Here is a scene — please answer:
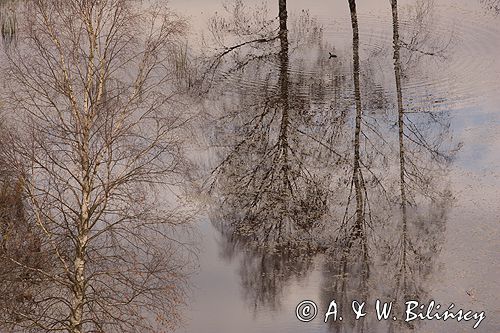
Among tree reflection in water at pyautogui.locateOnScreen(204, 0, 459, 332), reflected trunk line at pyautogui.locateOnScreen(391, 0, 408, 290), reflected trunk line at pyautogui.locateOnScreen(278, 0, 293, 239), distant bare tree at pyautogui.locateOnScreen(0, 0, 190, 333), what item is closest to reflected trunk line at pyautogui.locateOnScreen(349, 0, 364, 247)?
tree reflection in water at pyautogui.locateOnScreen(204, 0, 459, 332)

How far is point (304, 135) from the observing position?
14.3 metres

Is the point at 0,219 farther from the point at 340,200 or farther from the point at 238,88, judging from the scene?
the point at 238,88

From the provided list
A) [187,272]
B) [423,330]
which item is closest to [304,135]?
[187,272]

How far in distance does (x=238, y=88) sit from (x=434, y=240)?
21.6 feet

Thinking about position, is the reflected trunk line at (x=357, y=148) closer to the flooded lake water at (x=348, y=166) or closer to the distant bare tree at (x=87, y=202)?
the flooded lake water at (x=348, y=166)

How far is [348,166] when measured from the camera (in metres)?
13.3

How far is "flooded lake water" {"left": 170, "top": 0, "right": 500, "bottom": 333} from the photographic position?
10.1m

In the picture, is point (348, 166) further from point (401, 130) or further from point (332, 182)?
point (401, 130)

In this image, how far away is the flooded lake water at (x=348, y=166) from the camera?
10.1m

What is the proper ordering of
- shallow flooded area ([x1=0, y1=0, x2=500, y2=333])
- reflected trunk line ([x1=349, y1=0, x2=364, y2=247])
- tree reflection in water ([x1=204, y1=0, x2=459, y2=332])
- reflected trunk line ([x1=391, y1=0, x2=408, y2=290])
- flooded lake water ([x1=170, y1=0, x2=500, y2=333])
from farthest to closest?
reflected trunk line ([x1=349, y1=0, x2=364, y2=247]) < reflected trunk line ([x1=391, y1=0, x2=408, y2=290]) < tree reflection in water ([x1=204, y1=0, x2=459, y2=332]) < flooded lake water ([x1=170, y1=0, x2=500, y2=333]) < shallow flooded area ([x1=0, y1=0, x2=500, y2=333])

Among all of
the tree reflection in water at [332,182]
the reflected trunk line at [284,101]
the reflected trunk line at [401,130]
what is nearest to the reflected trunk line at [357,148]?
the tree reflection in water at [332,182]

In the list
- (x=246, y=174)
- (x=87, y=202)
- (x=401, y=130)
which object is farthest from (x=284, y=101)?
(x=87, y=202)

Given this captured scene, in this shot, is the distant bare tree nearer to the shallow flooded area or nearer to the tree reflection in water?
the shallow flooded area

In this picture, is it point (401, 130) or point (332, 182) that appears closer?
point (332, 182)
